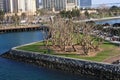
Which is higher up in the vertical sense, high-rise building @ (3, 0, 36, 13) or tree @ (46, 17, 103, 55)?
high-rise building @ (3, 0, 36, 13)

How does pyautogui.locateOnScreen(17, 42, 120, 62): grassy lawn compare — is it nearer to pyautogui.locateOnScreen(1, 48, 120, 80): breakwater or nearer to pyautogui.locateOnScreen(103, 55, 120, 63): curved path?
pyautogui.locateOnScreen(103, 55, 120, 63): curved path

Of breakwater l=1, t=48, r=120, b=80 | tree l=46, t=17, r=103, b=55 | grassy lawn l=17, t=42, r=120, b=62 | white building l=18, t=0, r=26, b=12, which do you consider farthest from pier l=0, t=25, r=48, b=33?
white building l=18, t=0, r=26, b=12

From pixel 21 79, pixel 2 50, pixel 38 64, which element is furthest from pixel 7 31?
pixel 21 79

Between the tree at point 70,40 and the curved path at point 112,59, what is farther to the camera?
the tree at point 70,40

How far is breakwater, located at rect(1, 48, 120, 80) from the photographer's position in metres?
32.2

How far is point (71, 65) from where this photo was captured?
35906mm

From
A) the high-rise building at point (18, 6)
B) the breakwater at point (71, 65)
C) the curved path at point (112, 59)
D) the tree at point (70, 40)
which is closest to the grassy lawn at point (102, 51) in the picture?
the curved path at point (112, 59)

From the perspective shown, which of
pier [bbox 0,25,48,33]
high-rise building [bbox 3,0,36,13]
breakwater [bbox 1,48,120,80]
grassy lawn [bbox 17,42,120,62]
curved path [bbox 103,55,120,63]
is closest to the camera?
breakwater [bbox 1,48,120,80]

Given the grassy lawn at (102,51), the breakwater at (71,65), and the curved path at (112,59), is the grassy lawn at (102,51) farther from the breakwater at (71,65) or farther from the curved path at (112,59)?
the breakwater at (71,65)

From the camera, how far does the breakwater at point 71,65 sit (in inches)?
→ 1270

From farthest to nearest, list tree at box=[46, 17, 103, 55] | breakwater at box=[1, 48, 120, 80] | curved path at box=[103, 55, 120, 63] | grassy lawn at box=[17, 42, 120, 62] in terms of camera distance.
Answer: tree at box=[46, 17, 103, 55] < grassy lawn at box=[17, 42, 120, 62] < curved path at box=[103, 55, 120, 63] < breakwater at box=[1, 48, 120, 80]

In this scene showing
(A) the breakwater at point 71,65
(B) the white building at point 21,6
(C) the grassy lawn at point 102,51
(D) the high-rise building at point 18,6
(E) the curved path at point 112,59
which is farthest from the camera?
(B) the white building at point 21,6

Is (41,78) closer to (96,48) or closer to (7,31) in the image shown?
(96,48)

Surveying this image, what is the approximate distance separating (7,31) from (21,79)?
6004cm
